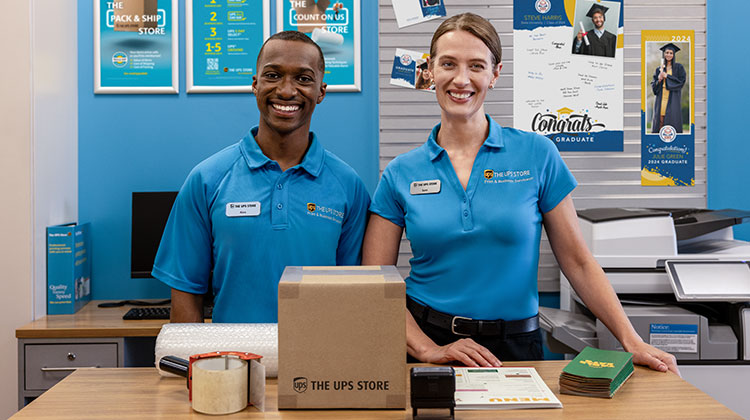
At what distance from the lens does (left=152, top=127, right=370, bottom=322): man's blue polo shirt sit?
1689mm

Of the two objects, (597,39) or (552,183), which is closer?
(552,183)

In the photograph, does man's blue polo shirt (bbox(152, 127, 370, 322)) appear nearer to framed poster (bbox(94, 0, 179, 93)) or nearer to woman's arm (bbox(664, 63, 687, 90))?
framed poster (bbox(94, 0, 179, 93))

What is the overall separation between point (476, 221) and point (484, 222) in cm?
2

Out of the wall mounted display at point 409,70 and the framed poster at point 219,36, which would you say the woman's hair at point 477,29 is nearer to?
the wall mounted display at point 409,70

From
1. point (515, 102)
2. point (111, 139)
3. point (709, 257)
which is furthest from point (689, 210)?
point (111, 139)


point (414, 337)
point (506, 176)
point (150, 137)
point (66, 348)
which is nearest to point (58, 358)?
point (66, 348)

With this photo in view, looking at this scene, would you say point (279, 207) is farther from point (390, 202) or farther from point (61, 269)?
point (61, 269)

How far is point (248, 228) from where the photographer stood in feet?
5.51

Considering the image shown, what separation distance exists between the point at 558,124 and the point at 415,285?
1.65 m

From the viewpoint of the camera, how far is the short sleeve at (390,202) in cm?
176

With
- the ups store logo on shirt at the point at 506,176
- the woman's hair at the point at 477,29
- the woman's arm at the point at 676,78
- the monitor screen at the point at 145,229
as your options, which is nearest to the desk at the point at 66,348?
the monitor screen at the point at 145,229

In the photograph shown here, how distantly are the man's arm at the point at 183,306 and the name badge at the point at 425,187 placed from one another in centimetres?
69

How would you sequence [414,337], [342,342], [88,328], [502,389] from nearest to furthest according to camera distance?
[342,342] → [502,389] → [414,337] → [88,328]

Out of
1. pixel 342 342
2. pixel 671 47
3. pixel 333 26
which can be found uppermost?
pixel 333 26
